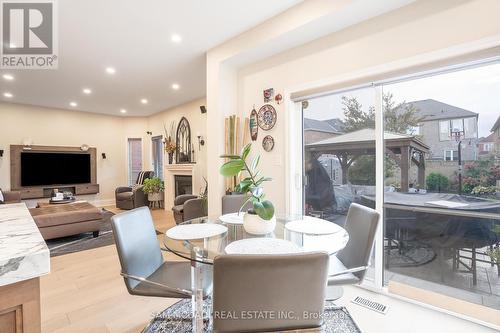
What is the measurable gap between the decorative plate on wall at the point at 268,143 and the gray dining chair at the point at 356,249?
140 cm

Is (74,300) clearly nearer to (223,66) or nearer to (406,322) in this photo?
(406,322)

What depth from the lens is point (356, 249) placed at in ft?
5.83

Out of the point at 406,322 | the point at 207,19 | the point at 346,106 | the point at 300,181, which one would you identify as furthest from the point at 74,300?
the point at 346,106

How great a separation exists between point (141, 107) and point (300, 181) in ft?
17.0

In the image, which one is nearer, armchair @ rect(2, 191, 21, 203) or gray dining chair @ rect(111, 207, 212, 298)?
gray dining chair @ rect(111, 207, 212, 298)

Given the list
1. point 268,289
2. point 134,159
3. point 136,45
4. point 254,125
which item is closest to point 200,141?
point 254,125

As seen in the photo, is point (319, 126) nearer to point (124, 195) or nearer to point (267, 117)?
point (267, 117)

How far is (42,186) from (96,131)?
1912 millimetres

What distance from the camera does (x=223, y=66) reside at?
3.36 m

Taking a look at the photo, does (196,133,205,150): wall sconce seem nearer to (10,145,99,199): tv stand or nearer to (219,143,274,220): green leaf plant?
(10,145,99,199): tv stand

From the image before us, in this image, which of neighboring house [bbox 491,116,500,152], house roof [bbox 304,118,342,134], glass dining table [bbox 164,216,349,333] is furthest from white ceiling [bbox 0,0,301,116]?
glass dining table [bbox 164,216,349,333]

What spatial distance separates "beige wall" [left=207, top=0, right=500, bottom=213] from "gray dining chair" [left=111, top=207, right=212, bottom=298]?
1.62 meters

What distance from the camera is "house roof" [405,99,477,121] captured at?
2.12 m

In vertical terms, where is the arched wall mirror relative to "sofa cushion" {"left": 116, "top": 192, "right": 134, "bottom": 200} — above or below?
above
